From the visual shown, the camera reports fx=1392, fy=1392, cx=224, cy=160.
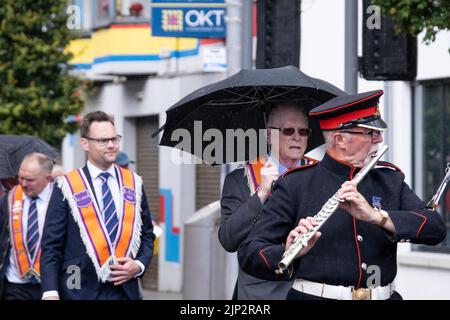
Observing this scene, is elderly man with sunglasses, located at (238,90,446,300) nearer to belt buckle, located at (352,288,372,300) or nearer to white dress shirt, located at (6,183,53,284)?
belt buckle, located at (352,288,372,300)

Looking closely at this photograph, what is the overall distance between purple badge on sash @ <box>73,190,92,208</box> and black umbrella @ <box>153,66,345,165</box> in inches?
34.3

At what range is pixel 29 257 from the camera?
1018 centimetres

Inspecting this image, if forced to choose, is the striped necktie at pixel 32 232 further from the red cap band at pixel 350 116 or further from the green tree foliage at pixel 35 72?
the green tree foliage at pixel 35 72

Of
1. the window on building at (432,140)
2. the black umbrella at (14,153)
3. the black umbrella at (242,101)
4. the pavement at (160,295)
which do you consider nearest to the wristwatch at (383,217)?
the black umbrella at (242,101)

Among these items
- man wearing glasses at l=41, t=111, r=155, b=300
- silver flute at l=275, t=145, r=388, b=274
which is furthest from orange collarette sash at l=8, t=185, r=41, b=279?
silver flute at l=275, t=145, r=388, b=274

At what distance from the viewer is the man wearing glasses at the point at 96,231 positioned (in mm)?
8711

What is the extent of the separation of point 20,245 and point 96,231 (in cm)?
169

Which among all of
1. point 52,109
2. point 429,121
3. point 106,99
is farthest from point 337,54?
point 106,99

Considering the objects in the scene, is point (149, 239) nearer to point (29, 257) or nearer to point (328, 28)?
point (29, 257)

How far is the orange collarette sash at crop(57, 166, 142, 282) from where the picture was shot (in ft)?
28.7

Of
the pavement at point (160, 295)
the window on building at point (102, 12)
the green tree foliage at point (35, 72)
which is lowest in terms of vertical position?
the pavement at point (160, 295)

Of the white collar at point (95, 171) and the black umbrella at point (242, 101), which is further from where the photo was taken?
the white collar at point (95, 171)

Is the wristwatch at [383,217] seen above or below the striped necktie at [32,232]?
above

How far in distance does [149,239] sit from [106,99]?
615 inches
